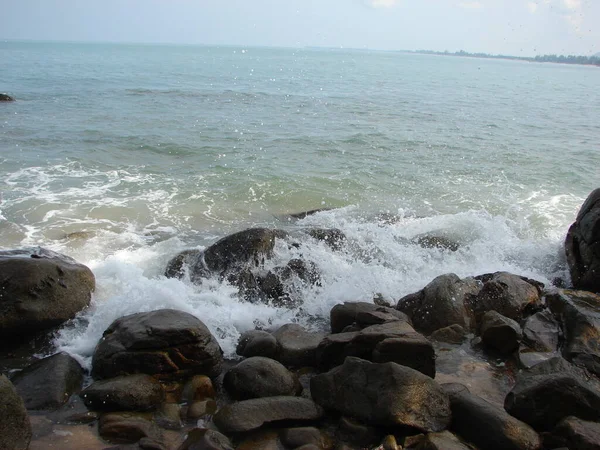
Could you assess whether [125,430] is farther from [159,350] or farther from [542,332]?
[542,332]

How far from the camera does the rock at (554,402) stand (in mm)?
4852

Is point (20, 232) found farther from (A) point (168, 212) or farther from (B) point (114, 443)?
(B) point (114, 443)

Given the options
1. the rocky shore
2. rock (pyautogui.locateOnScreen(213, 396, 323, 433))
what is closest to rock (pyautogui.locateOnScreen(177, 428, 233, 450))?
the rocky shore

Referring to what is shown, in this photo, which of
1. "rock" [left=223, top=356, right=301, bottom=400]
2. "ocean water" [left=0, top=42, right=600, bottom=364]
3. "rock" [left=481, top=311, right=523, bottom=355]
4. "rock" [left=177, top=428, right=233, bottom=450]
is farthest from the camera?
"ocean water" [left=0, top=42, right=600, bottom=364]

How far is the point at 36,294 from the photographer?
21.4ft

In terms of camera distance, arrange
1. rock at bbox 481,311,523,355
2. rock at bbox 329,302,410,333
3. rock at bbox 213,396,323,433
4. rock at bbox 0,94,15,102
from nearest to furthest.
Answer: rock at bbox 213,396,323,433 → rock at bbox 481,311,523,355 → rock at bbox 329,302,410,333 → rock at bbox 0,94,15,102

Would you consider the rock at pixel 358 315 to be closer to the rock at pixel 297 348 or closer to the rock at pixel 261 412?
the rock at pixel 297 348

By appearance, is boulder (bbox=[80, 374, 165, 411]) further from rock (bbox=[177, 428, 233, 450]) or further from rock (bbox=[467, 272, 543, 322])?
rock (bbox=[467, 272, 543, 322])

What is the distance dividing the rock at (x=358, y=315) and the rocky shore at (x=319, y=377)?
0.08 ft

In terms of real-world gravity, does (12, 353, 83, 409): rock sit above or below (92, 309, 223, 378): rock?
below

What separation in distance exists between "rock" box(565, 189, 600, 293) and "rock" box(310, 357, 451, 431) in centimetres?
525

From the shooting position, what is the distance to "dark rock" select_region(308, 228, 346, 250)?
10.2 m

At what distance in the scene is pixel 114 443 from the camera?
4637mm

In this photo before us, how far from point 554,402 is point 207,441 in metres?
3.27
